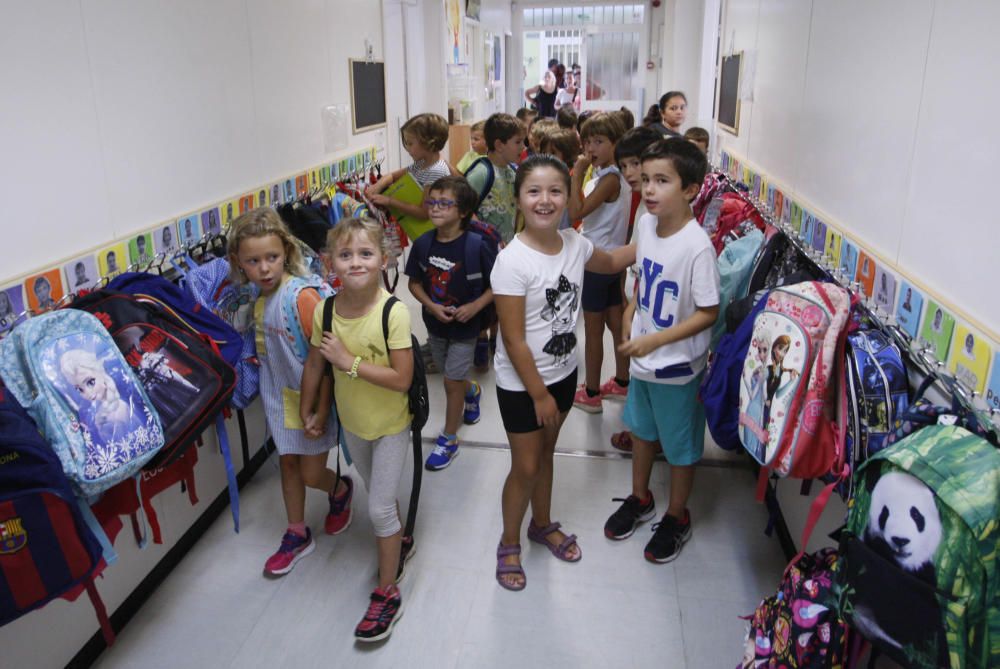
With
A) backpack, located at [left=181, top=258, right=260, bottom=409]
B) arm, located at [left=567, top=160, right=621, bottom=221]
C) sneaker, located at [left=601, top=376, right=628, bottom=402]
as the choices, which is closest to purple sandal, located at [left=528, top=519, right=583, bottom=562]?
backpack, located at [left=181, top=258, right=260, bottom=409]

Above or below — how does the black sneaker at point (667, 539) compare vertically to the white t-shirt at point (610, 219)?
below

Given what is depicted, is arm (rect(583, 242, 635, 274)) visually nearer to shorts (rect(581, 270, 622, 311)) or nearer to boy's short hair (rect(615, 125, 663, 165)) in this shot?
boy's short hair (rect(615, 125, 663, 165))

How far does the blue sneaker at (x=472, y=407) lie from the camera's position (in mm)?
3395

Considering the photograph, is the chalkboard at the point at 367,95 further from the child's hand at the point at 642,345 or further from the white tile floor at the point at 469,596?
the child's hand at the point at 642,345

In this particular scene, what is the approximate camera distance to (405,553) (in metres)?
2.41

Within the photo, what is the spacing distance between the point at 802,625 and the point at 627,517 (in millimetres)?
1059

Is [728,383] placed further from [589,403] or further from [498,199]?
[498,199]

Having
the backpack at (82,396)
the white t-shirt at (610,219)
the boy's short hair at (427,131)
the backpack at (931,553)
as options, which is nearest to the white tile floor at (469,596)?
the backpack at (82,396)

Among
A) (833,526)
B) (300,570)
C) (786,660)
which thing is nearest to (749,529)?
(833,526)

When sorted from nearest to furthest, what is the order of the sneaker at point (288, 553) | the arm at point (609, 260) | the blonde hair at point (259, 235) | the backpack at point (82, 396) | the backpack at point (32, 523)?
the backpack at point (32, 523)
the backpack at point (82, 396)
the blonde hair at point (259, 235)
the arm at point (609, 260)
the sneaker at point (288, 553)

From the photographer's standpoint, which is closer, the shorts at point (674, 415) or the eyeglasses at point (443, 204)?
the shorts at point (674, 415)

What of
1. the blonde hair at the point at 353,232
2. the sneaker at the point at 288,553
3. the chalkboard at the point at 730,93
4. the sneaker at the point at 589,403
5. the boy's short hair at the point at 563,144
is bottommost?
the sneaker at the point at 288,553

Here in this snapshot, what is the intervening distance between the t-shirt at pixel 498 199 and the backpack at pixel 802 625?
2.26m

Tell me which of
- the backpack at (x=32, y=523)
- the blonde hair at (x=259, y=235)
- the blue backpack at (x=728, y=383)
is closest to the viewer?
the backpack at (x=32, y=523)
